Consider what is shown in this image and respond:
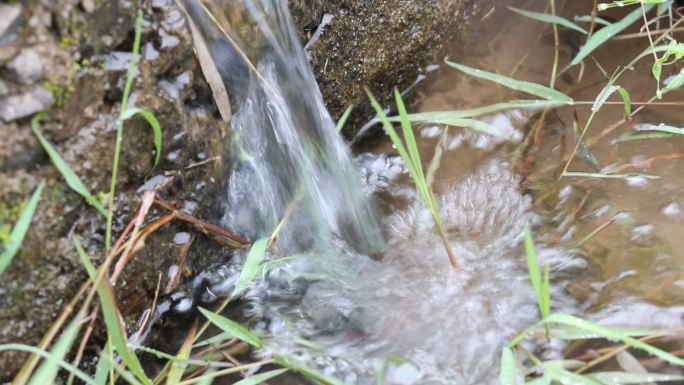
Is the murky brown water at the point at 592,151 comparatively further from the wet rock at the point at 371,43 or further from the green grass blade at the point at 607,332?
the green grass blade at the point at 607,332

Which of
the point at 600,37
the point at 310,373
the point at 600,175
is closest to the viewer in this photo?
the point at 310,373

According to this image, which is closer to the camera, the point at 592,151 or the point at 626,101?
the point at 626,101

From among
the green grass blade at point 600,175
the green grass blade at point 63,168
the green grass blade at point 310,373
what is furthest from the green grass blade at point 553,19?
the green grass blade at point 63,168

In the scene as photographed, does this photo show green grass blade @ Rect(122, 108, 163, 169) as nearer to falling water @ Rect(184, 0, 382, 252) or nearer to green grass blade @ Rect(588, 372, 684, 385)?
falling water @ Rect(184, 0, 382, 252)

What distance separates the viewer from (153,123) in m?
1.28

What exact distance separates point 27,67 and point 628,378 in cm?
120

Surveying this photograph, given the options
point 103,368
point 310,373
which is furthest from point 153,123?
point 310,373

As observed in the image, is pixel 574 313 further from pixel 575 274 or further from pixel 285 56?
pixel 285 56

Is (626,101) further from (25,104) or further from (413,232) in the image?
(25,104)

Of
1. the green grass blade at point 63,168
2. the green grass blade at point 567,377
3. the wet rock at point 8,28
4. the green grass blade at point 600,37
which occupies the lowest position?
the green grass blade at point 567,377

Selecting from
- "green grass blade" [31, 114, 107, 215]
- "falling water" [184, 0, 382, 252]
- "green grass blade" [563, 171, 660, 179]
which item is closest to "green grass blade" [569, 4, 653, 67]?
"green grass blade" [563, 171, 660, 179]

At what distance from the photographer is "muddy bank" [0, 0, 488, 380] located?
45.3 inches

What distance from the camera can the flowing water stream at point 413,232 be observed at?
1.46 meters

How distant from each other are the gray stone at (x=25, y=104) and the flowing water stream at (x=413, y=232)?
15.9 inches
